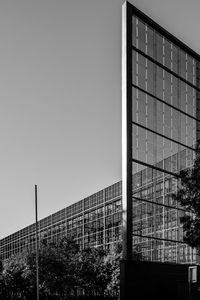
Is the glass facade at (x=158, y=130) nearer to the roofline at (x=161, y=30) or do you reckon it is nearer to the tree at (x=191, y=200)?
the roofline at (x=161, y=30)

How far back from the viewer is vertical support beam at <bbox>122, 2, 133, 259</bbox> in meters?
34.1

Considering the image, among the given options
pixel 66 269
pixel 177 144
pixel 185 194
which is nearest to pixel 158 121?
pixel 177 144

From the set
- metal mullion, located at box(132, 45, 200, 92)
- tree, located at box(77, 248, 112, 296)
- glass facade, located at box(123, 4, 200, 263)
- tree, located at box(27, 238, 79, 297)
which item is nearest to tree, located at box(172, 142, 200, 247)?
glass facade, located at box(123, 4, 200, 263)

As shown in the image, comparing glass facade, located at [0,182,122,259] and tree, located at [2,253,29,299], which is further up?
glass facade, located at [0,182,122,259]

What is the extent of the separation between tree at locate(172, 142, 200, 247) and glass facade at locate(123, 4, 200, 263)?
4.27 feet

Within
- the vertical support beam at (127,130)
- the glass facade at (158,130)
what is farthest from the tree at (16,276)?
the vertical support beam at (127,130)

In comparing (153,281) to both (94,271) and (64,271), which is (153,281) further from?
(64,271)

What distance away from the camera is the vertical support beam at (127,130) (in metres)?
34.1

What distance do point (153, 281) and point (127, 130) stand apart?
857 centimetres

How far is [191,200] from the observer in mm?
35875

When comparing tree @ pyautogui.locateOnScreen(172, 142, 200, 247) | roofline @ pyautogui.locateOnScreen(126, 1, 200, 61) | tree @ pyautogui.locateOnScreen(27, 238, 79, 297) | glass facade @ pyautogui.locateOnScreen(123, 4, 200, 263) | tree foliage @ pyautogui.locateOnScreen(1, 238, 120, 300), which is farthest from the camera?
tree @ pyautogui.locateOnScreen(27, 238, 79, 297)

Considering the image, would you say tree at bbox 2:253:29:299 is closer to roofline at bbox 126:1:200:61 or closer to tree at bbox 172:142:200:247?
tree at bbox 172:142:200:247

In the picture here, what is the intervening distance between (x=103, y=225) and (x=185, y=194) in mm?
52973

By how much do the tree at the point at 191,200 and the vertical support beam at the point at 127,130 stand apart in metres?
3.35
